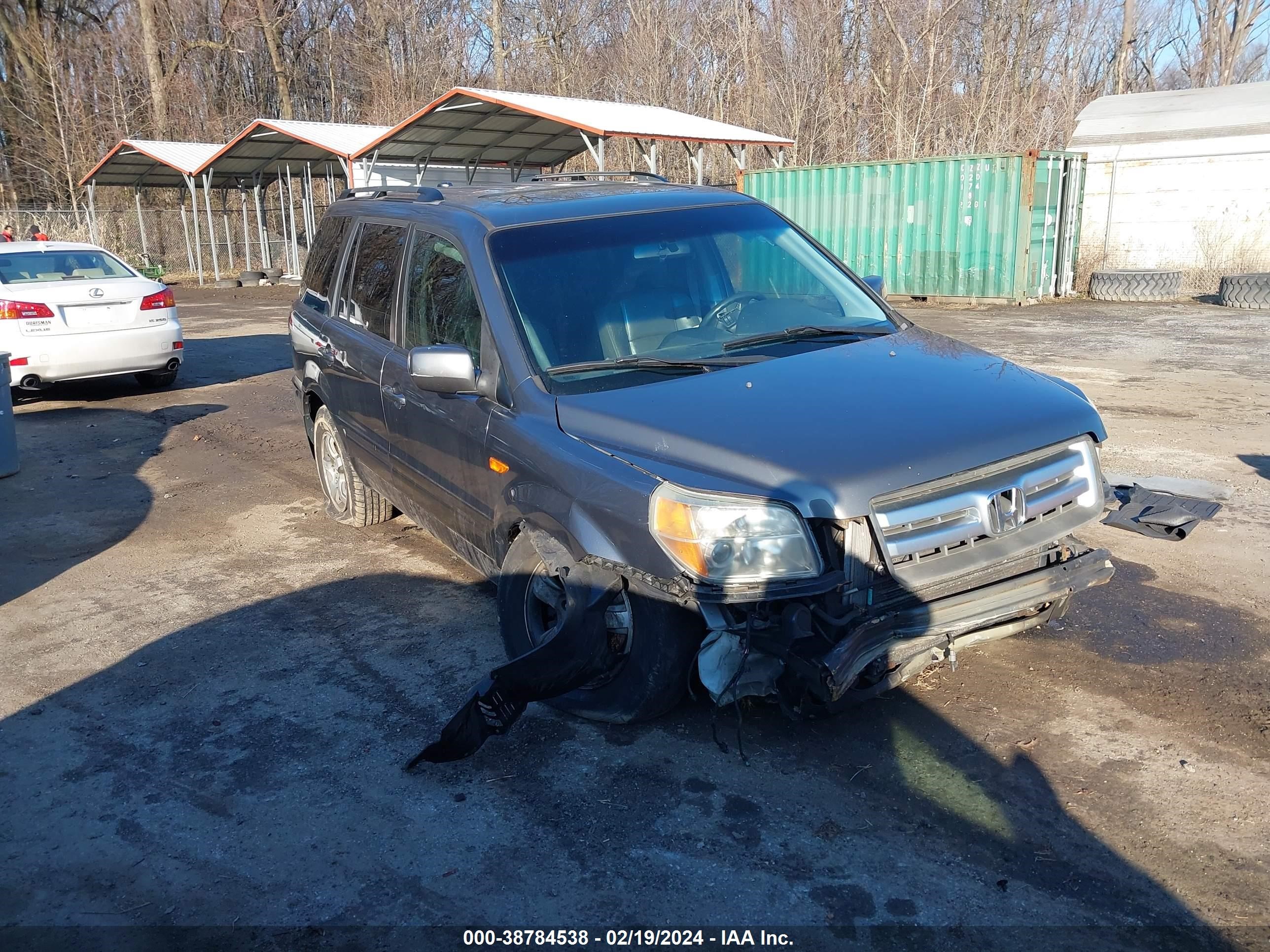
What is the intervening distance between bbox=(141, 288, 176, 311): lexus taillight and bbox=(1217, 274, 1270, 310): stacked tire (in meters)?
16.2

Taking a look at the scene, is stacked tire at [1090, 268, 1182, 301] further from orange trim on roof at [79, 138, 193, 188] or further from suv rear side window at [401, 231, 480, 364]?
orange trim on roof at [79, 138, 193, 188]

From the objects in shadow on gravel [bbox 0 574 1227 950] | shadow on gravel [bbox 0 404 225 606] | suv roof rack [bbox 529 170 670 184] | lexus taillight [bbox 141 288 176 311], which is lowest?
shadow on gravel [bbox 0 404 225 606]

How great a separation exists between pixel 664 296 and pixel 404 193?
6.69ft

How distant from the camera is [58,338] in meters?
11.2

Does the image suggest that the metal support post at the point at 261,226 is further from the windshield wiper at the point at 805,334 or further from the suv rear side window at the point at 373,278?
the windshield wiper at the point at 805,334

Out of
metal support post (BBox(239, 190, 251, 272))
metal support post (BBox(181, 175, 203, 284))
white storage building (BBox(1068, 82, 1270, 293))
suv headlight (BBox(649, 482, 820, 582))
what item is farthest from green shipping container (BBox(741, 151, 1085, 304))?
metal support post (BBox(239, 190, 251, 272))

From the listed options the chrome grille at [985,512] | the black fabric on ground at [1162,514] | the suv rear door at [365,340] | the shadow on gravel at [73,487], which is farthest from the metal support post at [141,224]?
the chrome grille at [985,512]

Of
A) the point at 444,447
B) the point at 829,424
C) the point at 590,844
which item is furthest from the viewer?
the point at 444,447

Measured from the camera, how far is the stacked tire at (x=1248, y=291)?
17.5m

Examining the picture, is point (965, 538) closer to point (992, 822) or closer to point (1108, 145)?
point (992, 822)

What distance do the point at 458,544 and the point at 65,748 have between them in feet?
5.91

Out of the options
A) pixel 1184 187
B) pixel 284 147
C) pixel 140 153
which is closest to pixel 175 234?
pixel 140 153

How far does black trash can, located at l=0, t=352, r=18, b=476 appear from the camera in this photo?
824cm

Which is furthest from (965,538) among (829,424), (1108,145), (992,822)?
(1108,145)
